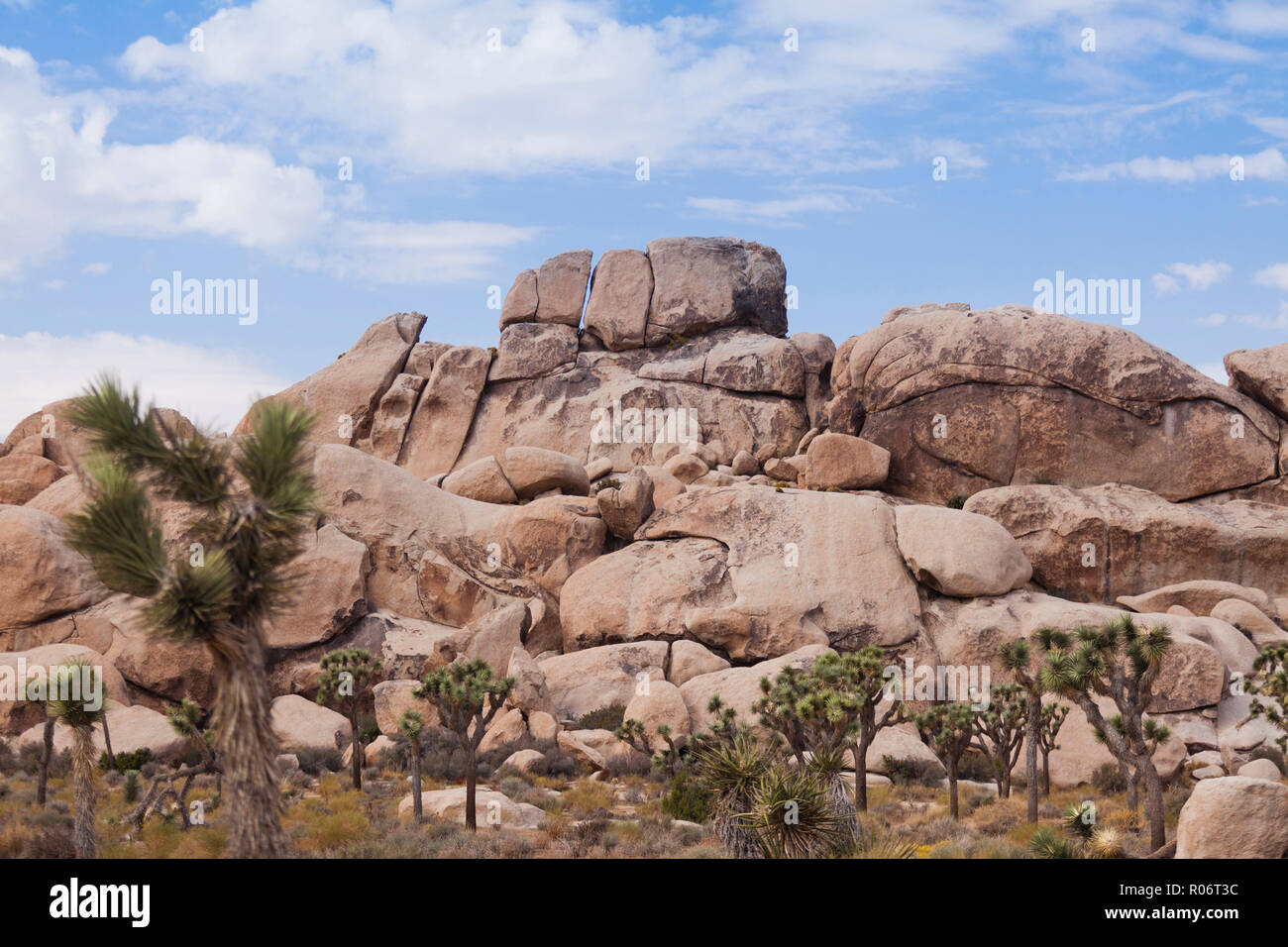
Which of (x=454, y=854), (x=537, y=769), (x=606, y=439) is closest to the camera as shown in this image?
(x=454, y=854)

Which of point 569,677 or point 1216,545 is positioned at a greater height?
point 1216,545

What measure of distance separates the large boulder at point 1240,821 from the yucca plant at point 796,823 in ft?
16.6

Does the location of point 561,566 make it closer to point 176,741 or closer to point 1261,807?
point 176,741


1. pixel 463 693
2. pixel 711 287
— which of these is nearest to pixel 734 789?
pixel 463 693

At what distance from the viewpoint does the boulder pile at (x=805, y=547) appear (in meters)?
31.6

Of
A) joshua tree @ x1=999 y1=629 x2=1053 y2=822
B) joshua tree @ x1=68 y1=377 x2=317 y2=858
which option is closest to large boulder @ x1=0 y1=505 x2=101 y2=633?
joshua tree @ x1=68 y1=377 x2=317 y2=858

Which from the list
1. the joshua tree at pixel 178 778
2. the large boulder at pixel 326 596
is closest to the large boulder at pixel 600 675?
the large boulder at pixel 326 596

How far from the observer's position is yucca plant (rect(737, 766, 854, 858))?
1616 cm

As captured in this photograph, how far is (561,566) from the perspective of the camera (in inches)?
1540

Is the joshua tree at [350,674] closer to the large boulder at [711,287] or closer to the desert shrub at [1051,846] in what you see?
the desert shrub at [1051,846]

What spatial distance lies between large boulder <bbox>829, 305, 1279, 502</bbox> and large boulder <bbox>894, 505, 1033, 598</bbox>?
6413 mm
